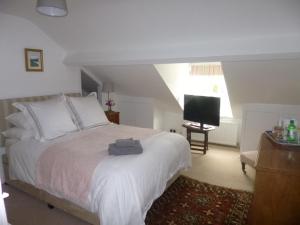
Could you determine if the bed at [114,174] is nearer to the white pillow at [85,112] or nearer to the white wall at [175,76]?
the white pillow at [85,112]

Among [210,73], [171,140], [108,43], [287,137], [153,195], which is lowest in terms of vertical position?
[153,195]

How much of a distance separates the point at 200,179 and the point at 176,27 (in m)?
2.03

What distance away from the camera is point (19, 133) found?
250 centimetres

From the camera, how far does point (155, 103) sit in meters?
4.52

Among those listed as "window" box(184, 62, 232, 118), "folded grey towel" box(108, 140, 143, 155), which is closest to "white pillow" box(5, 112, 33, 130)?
"folded grey towel" box(108, 140, 143, 155)

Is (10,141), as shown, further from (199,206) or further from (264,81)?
(264,81)

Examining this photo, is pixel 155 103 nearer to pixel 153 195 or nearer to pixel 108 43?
pixel 108 43

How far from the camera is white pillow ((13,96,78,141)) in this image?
2451 millimetres

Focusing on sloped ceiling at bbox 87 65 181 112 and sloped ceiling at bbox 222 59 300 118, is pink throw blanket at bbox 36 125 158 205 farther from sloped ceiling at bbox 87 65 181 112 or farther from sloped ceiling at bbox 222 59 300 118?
sloped ceiling at bbox 222 59 300 118

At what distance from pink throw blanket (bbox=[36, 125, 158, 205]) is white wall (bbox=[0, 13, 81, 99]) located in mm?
1211

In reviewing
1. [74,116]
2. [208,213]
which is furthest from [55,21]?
[208,213]

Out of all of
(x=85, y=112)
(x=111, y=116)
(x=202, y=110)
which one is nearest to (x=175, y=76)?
(x=202, y=110)

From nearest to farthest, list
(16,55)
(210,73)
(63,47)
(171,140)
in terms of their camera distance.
A: (171,140)
(16,55)
(63,47)
(210,73)

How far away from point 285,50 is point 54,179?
262cm
